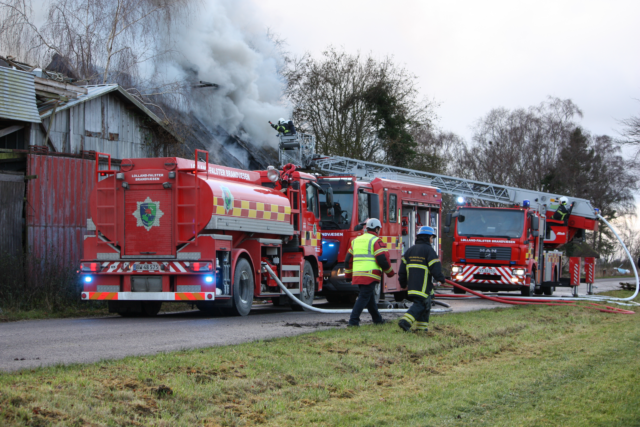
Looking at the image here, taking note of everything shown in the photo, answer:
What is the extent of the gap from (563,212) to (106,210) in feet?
51.6

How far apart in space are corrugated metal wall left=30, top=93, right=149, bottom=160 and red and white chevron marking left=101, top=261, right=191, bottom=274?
6550mm

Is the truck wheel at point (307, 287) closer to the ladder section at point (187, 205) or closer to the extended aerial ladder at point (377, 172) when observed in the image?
the ladder section at point (187, 205)

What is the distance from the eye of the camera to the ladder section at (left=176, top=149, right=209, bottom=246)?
41.3ft

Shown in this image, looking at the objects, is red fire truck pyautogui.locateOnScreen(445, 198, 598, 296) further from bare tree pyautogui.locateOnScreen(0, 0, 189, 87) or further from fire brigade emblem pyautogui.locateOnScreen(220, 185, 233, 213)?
bare tree pyautogui.locateOnScreen(0, 0, 189, 87)

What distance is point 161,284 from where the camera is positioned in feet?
41.4

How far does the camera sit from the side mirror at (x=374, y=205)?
17141 millimetres

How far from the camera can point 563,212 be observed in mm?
23391

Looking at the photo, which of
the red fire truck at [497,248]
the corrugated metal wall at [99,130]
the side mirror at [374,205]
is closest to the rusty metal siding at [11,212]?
the corrugated metal wall at [99,130]

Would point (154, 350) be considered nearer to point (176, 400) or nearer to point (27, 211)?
point (176, 400)

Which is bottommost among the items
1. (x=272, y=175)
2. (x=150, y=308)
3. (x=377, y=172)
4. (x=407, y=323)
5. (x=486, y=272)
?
(x=150, y=308)

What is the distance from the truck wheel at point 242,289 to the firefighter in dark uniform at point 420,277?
3.56 m

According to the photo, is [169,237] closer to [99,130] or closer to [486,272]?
[99,130]

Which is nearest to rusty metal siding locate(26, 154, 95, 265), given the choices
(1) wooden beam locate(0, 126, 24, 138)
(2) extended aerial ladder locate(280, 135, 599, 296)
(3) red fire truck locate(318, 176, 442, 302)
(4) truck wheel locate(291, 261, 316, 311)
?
(1) wooden beam locate(0, 126, 24, 138)

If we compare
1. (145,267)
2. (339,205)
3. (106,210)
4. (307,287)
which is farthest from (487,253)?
(106,210)
